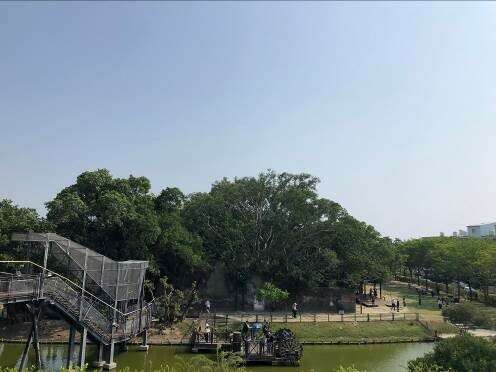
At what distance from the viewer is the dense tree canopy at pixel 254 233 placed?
4134cm

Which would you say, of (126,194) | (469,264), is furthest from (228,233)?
(469,264)

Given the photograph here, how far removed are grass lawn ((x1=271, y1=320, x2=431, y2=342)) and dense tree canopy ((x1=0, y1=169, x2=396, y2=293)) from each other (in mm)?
8302

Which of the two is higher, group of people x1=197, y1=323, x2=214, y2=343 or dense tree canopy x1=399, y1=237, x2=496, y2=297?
dense tree canopy x1=399, y1=237, x2=496, y2=297

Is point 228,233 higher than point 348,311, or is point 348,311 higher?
point 228,233

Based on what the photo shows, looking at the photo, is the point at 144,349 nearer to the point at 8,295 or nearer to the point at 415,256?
the point at 8,295

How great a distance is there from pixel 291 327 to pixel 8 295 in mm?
22291

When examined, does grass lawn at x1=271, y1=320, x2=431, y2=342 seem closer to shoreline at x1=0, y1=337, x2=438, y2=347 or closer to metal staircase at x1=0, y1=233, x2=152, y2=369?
shoreline at x1=0, y1=337, x2=438, y2=347

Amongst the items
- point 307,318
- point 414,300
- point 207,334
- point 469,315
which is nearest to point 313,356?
point 207,334

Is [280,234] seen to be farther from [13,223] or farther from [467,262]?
[467,262]

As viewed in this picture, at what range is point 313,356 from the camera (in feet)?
102

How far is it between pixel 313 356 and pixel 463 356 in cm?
1399

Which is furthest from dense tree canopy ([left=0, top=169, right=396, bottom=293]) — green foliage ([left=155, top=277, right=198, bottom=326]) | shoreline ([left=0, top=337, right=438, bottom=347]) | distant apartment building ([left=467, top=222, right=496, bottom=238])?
distant apartment building ([left=467, top=222, right=496, bottom=238])

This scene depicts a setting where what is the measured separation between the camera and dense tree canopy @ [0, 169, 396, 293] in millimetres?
41344

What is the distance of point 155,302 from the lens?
36156 mm
